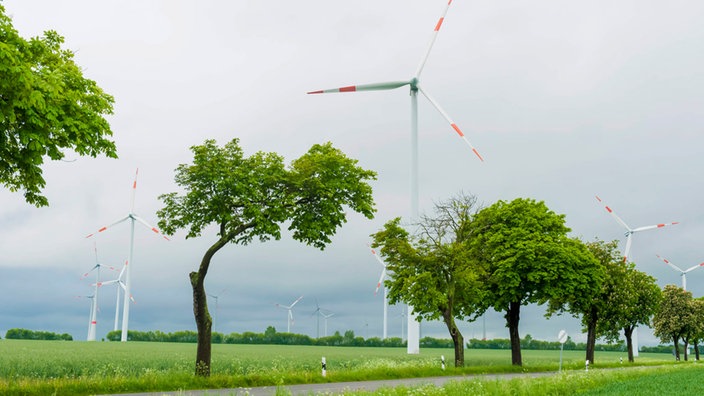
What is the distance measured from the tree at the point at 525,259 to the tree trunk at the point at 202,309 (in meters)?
27.0

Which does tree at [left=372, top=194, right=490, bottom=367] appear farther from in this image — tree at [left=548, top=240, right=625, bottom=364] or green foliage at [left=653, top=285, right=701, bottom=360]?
green foliage at [left=653, top=285, right=701, bottom=360]

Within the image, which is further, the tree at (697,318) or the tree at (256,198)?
the tree at (697,318)

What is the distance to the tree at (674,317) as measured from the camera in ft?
283

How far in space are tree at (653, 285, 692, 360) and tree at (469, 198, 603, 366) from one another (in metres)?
38.8

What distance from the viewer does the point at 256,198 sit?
29.9 m

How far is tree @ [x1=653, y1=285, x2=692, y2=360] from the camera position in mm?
86188

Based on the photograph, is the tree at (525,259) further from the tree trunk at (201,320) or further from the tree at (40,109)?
the tree at (40,109)

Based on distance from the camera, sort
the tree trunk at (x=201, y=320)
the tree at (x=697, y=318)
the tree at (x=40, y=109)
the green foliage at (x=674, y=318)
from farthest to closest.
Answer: the tree at (x=697, y=318), the green foliage at (x=674, y=318), the tree trunk at (x=201, y=320), the tree at (x=40, y=109)

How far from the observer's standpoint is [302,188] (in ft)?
101

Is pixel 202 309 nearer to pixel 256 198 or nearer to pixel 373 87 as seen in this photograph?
pixel 256 198

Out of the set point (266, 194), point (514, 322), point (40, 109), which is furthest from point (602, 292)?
point (40, 109)

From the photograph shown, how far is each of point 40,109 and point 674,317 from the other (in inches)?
3522

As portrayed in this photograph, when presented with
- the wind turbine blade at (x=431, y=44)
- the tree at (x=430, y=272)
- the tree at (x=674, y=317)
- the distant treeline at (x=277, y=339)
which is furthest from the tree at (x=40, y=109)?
the distant treeline at (x=277, y=339)

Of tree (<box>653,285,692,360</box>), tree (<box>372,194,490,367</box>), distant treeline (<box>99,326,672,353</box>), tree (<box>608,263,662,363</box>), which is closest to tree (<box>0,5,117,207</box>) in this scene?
tree (<box>372,194,490,367</box>)
